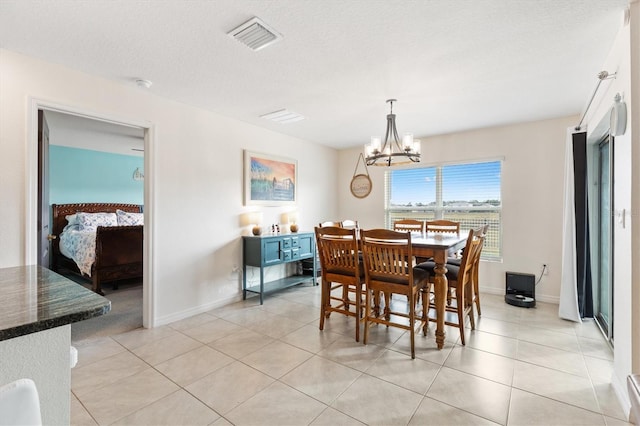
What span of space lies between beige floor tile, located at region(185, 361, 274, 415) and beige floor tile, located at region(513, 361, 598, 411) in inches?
68.8

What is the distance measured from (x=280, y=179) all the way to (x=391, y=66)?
249cm

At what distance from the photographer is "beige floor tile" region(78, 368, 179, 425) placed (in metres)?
1.77

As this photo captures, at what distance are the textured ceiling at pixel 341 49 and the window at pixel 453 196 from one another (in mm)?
1167

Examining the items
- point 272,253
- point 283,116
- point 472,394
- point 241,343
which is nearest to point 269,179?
point 283,116

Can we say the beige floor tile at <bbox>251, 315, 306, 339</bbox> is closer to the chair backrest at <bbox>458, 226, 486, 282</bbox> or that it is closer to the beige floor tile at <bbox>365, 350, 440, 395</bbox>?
the beige floor tile at <bbox>365, 350, 440, 395</bbox>

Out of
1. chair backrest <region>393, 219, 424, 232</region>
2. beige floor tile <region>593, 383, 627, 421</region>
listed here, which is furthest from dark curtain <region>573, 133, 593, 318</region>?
chair backrest <region>393, 219, 424, 232</region>

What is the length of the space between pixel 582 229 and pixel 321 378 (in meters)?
3.03

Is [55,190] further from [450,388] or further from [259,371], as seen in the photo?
[450,388]

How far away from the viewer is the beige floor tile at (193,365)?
2.16 metres

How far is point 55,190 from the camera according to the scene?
5398mm

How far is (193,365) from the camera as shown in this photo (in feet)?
7.59

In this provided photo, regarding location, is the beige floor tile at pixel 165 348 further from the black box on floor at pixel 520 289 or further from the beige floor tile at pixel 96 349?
the black box on floor at pixel 520 289

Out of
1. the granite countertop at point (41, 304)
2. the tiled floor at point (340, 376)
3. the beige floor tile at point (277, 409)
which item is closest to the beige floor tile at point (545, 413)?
the tiled floor at point (340, 376)

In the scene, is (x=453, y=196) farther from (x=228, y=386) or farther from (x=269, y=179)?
(x=228, y=386)
